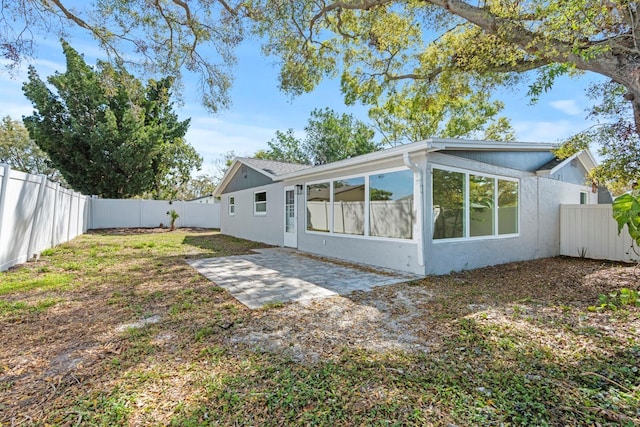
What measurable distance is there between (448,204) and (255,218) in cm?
847

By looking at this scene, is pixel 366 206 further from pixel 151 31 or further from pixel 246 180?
pixel 246 180

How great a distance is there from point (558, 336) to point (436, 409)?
2175 mm

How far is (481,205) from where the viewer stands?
7059 millimetres

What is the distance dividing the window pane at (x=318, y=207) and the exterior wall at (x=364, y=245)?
197 mm

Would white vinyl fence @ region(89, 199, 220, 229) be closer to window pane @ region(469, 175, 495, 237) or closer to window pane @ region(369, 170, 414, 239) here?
window pane @ region(369, 170, 414, 239)

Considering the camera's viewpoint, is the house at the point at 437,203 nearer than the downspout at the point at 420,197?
No

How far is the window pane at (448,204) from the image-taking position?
20.5ft

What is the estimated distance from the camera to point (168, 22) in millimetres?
8055

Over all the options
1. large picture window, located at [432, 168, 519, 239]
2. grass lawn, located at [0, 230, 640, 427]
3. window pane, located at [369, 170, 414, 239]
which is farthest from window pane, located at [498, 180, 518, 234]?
window pane, located at [369, 170, 414, 239]

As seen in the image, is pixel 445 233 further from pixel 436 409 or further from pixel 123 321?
pixel 123 321

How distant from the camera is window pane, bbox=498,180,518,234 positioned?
296 inches

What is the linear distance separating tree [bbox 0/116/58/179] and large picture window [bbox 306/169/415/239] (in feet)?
98.1

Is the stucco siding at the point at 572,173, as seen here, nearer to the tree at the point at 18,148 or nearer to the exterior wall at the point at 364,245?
the exterior wall at the point at 364,245

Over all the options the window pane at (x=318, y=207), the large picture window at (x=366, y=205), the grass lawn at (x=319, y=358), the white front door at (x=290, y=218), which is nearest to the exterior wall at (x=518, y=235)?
the large picture window at (x=366, y=205)
